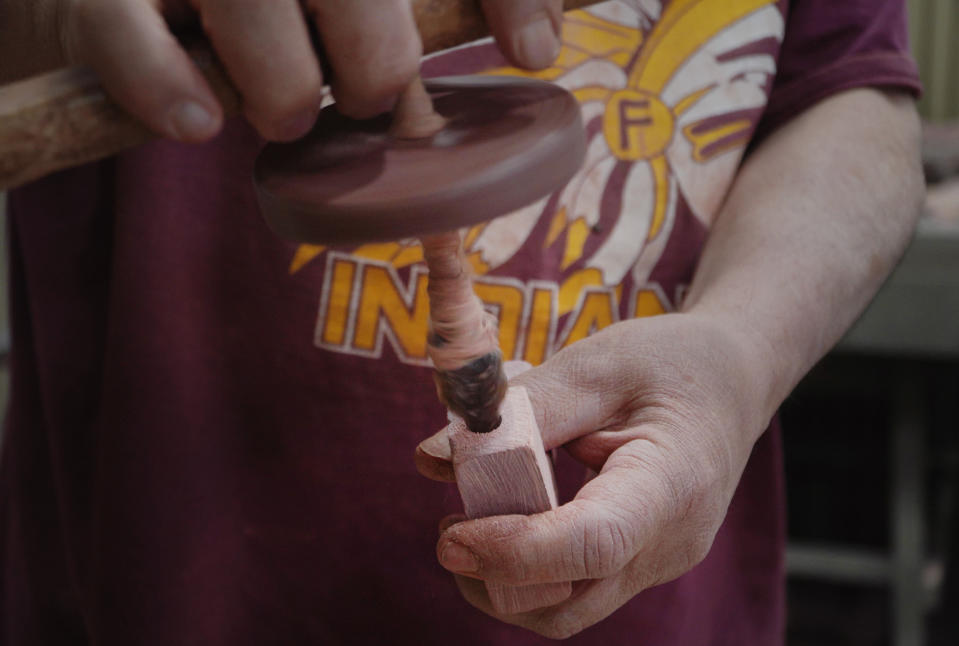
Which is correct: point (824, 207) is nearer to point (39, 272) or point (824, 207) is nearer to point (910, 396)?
point (39, 272)

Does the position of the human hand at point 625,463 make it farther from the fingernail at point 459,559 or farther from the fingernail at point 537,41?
the fingernail at point 537,41

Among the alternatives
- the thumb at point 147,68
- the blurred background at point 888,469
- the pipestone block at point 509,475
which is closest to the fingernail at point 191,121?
the thumb at point 147,68

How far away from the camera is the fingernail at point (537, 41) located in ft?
1.72

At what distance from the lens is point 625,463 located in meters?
0.62

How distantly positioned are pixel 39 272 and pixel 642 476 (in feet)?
1.85

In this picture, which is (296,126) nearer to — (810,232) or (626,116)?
(626,116)

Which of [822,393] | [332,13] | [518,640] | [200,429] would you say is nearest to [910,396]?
[822,393]

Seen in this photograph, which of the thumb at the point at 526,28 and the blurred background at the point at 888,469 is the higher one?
the thumb at the point at 526,28

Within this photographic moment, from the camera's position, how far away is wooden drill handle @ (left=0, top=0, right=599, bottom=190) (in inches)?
17.8

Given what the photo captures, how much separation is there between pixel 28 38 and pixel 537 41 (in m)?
0.30

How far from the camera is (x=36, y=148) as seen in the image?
457 mm

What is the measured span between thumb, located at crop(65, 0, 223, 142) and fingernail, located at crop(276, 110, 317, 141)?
4 cm

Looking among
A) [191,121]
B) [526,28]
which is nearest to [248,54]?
[191,121]

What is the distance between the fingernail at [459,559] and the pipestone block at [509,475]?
2cm
